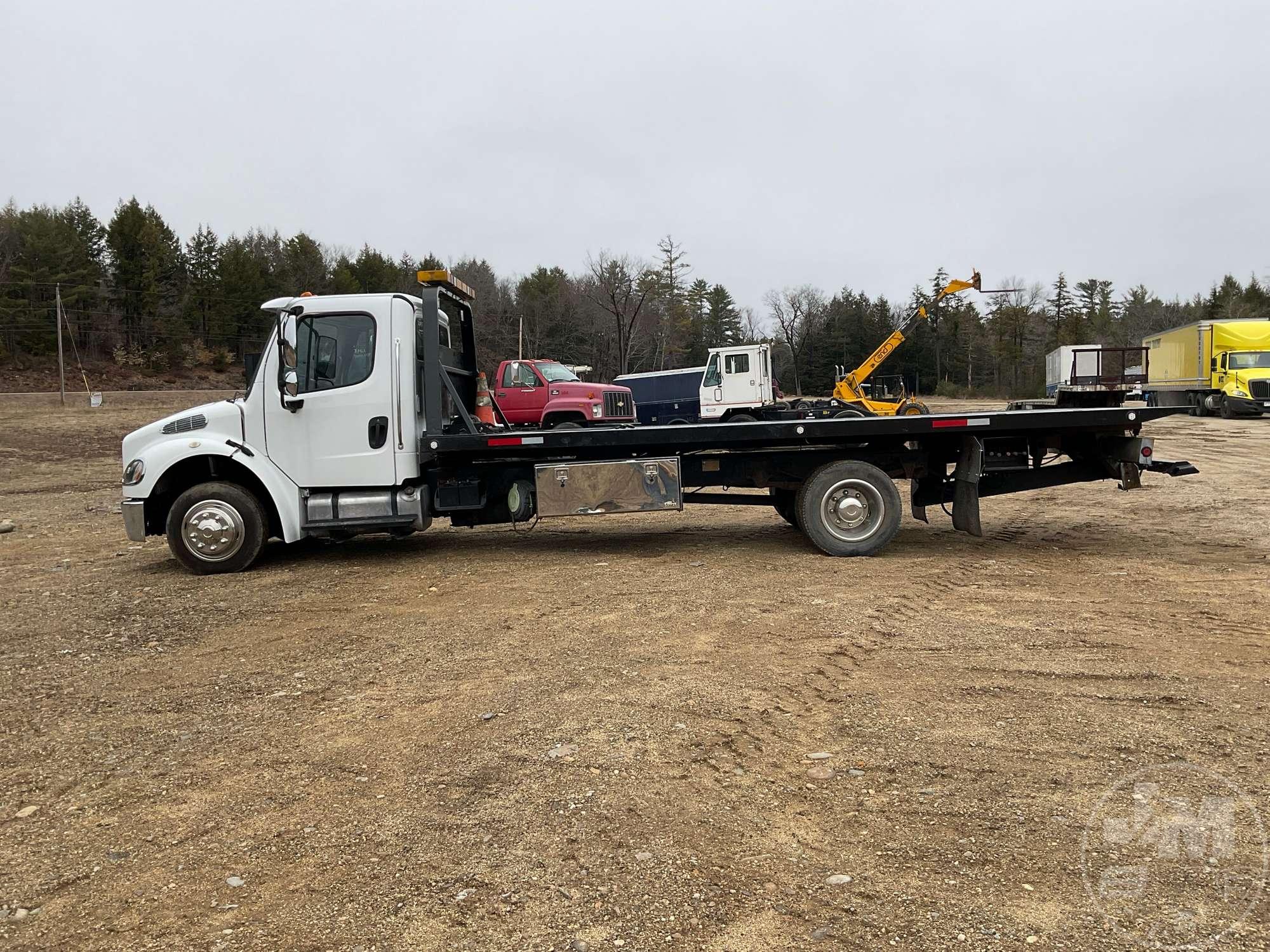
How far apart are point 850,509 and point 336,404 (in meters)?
5.03

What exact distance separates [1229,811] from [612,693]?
108 inches

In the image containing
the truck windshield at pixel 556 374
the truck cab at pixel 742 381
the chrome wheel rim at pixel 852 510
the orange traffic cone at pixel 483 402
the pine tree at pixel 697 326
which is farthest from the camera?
the pine tree at pixel 697 326

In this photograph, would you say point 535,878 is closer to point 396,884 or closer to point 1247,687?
point 396,884

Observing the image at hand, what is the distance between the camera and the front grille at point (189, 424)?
27.2 feet

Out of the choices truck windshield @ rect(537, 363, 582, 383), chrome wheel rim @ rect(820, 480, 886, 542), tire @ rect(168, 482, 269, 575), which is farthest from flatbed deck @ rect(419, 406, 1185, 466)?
truck windshield @ rect(537, 363, 582, 383)

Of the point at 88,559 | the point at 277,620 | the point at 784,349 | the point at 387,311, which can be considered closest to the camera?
the point at 277,620

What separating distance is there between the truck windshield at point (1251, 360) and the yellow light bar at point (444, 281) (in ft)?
107

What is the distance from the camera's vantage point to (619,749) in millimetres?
3953

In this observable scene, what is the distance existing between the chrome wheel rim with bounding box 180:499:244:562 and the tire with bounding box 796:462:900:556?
543 cm

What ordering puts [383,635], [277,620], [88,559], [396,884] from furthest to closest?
[88,559], [277,620], [383,635], [396,884]

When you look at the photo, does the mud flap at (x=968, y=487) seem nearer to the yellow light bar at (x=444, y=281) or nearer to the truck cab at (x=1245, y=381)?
the yellow light bar at (x=444, y=281)

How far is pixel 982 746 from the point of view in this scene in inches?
152

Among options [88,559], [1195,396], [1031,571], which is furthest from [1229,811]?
[1195,396]

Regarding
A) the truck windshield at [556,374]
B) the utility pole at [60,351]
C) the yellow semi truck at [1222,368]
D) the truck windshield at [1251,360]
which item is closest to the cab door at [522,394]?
the truck windshield at [556,374]
